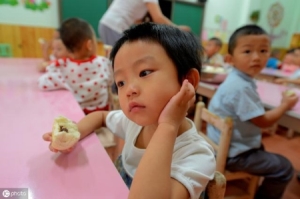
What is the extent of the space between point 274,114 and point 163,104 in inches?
31.8

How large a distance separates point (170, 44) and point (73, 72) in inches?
34.5

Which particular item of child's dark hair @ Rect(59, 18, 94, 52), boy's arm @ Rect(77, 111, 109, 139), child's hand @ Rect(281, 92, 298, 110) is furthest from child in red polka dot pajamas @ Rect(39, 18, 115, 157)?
child's hand @ Rect(281, 92, 298, 110)

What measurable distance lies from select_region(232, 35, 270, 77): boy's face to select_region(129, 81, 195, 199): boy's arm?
0.83 metres

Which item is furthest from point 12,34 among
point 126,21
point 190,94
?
point 190,94

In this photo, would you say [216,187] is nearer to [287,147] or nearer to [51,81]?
[51,81]

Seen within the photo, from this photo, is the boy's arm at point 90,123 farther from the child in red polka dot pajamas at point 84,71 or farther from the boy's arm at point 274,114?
the boy's arm at point 274,114

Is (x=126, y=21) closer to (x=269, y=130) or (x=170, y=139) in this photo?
(x=170, y=139)

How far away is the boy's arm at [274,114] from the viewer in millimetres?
1060

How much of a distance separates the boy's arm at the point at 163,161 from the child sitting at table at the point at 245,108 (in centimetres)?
72

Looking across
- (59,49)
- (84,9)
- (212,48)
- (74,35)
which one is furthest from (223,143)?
(84,9)

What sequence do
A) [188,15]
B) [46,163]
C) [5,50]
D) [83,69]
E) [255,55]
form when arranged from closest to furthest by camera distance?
[46,163] → [255,55] → [83,69] → [5,50] → [188,15]

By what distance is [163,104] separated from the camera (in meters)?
0.49

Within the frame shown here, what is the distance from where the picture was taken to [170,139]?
1.40 feet

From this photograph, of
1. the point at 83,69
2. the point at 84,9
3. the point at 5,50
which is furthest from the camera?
the point at 84,9
